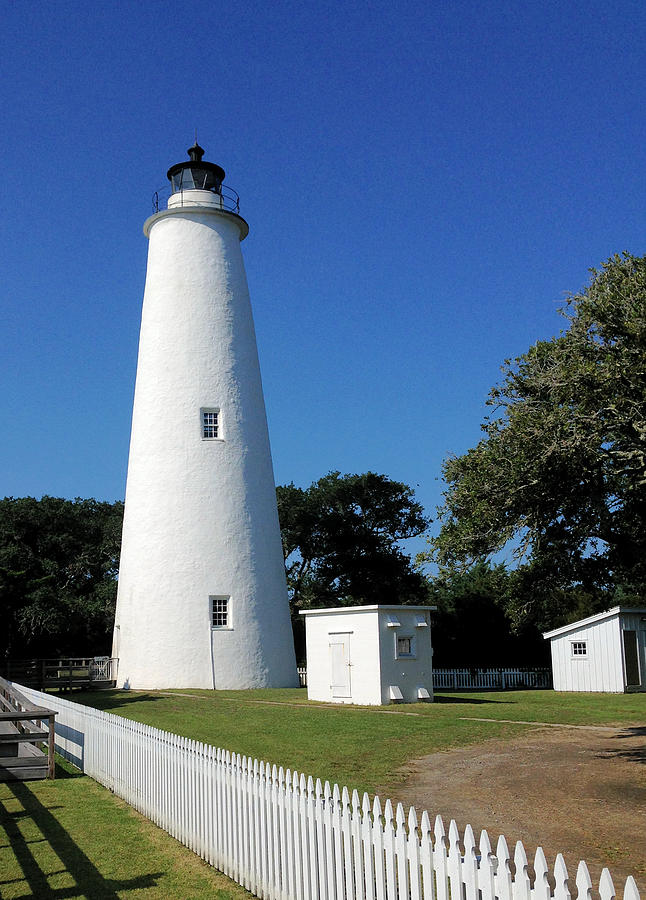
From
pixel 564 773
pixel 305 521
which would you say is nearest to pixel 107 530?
pixel 305 521

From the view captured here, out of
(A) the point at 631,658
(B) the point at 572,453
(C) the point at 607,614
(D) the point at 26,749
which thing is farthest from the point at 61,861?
(A) the point at 631,658

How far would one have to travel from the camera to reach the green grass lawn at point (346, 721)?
12773 mm

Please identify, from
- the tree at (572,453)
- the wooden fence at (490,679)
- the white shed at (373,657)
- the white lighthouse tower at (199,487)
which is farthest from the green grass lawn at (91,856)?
the wooden fence at (490,679)

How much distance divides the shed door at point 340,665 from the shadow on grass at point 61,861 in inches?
551

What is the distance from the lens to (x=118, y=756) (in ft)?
36.1

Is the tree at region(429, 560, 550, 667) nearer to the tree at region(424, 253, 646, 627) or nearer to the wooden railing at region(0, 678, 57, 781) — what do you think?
the tree at region(424, 253, 646, 627)

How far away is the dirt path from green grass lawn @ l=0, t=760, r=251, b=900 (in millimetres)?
2924

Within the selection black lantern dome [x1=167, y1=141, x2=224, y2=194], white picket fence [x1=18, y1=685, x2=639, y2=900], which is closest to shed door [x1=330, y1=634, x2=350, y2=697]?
white picket fence [x1=18, y1=685, x2=639, y2=900]

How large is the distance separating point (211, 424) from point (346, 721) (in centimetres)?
1320

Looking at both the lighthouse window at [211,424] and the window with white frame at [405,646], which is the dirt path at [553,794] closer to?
the window with white frame at [405,646]

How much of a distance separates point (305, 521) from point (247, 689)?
15.2 metres

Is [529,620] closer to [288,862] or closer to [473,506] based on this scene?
[473,506]

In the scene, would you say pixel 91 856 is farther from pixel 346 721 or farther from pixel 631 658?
pixel 631 658

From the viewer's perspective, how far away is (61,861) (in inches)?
308
